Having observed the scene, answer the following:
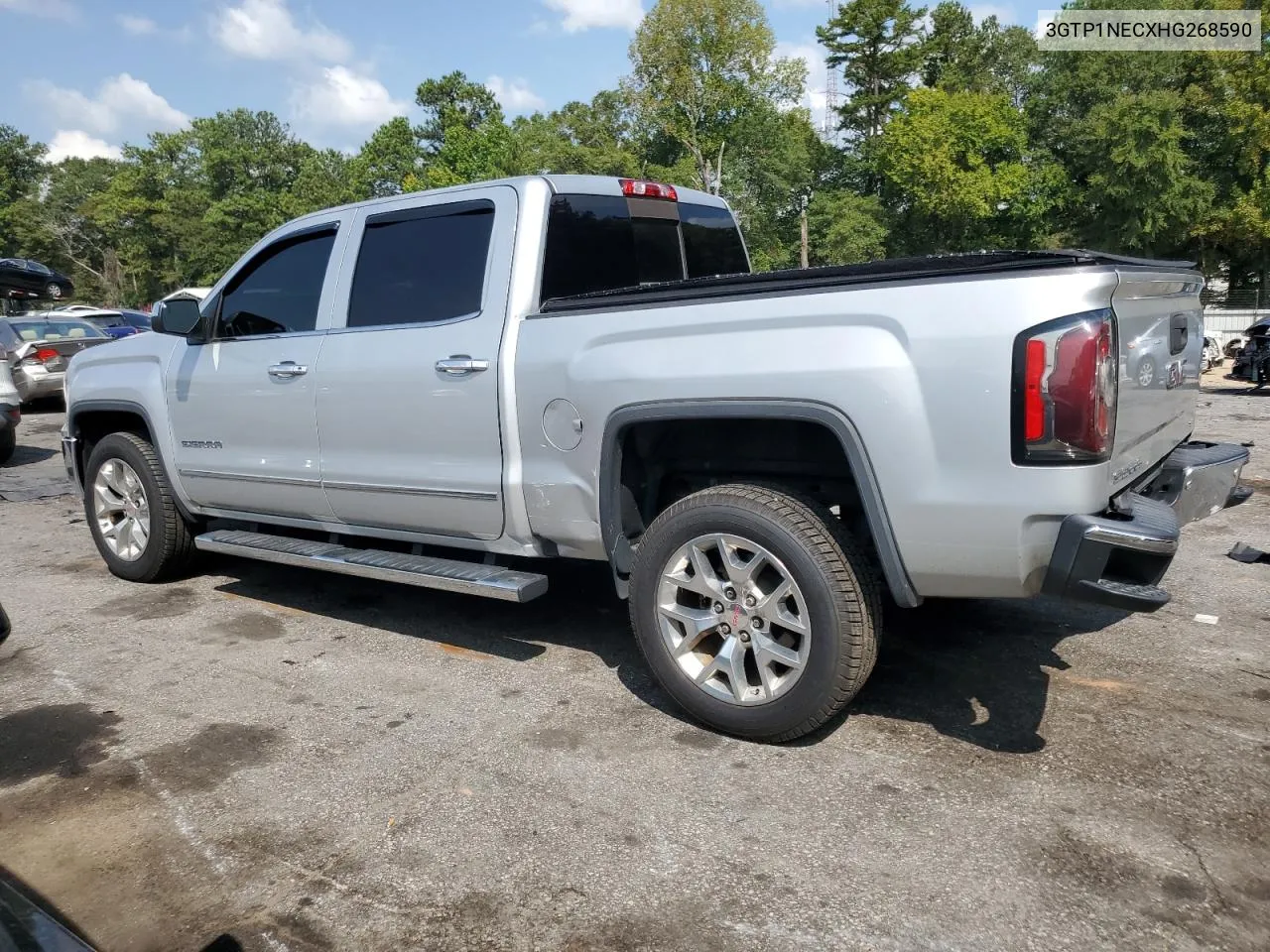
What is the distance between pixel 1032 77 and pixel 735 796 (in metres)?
62.6

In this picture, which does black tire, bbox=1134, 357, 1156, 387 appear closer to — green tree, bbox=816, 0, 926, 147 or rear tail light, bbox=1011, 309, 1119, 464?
rear tail light, bbox=1011, 309, 1119, 464

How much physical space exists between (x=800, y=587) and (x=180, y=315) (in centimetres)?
364

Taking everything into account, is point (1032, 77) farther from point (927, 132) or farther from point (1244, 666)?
point (1244, 666)

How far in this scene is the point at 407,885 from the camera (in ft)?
8.67

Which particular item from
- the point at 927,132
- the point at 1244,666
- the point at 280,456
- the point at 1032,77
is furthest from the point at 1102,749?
the point at 1032,77

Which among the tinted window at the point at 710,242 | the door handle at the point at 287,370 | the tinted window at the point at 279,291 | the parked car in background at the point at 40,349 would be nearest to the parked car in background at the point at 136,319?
the parked car in background at the point at 40,349

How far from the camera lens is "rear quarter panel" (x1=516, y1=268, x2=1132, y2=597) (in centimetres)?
274

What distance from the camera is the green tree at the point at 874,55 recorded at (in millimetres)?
54375

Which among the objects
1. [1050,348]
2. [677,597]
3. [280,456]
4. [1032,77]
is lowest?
[677,597]

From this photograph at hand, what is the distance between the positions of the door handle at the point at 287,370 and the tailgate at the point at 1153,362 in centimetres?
345

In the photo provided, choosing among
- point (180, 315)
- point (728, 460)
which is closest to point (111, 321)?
point (180, 315)

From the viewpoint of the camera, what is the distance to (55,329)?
628 inches

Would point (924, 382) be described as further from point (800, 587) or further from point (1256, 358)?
point (1256, 358)

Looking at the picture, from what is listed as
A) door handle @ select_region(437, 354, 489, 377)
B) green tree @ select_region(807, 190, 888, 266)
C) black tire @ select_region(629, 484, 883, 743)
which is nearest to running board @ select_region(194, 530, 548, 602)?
black tire @ select_region(629, 484, 883, 743)
